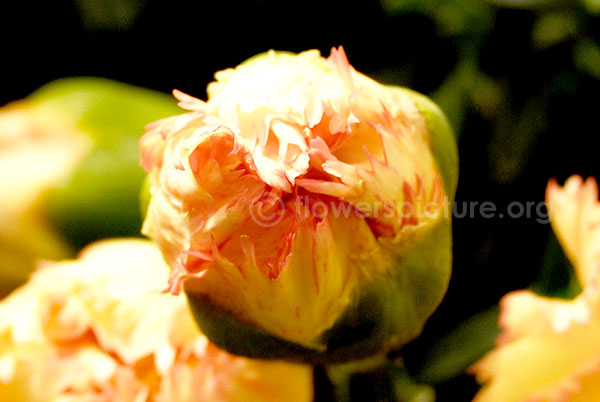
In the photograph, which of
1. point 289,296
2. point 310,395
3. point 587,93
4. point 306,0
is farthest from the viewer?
point 306,0

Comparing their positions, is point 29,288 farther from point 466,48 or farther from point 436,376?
point 466,48

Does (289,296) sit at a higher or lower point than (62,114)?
higher

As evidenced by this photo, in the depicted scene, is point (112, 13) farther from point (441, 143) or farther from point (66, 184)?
point (441, 143)

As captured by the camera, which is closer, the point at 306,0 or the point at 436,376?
the point at 436,376

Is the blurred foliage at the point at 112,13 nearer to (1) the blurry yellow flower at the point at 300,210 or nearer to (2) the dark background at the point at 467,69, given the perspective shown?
(2) the dark background at the point at 467,69

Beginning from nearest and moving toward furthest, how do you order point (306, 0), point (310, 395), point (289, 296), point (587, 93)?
point (289, 296)
point (310, 395)
point (587, 93)
point (306, 0)

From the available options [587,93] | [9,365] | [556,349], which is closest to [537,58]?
[587,93]

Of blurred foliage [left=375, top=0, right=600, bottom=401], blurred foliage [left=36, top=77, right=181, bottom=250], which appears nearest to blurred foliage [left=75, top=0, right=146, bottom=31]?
blurred foliage [left=36, top=77, right=181, bottom=250]
